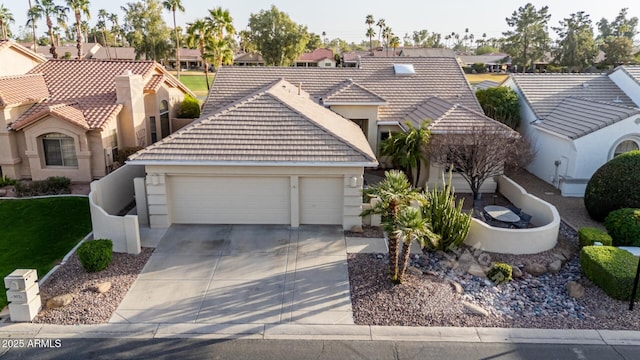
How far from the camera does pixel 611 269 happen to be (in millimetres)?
11492

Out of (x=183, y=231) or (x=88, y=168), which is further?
(x=88, y=168)

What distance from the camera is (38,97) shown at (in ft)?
69.2

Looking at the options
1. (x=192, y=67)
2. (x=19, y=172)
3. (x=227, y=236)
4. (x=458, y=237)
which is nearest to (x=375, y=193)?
(x=458, y=237)

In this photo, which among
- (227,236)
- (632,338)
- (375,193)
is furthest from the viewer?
(227,236)

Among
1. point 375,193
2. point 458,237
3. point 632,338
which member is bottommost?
point 632,338

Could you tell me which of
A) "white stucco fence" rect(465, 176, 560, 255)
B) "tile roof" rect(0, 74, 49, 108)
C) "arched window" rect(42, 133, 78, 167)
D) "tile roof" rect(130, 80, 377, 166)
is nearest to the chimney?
"arched window" rect(42, 133, 78, 167)

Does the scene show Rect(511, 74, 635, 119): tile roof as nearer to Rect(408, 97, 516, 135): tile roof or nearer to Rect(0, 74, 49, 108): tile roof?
Rect(408, 97, 516, 135): tile roof

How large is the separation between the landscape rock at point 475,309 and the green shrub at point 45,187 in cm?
1611

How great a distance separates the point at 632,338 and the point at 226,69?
23.1m

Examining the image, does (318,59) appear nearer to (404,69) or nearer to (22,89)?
(404,69)

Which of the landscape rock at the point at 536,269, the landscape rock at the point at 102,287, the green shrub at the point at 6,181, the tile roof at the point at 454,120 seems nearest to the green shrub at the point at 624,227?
the landscape rock at the point at 536,269

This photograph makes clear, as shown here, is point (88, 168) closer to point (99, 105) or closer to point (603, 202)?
point (99, 105)

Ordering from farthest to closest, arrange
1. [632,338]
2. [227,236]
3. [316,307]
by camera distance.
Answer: [227,236] < [316,307] < [632,338]

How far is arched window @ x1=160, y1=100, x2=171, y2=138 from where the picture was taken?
25.5 m
